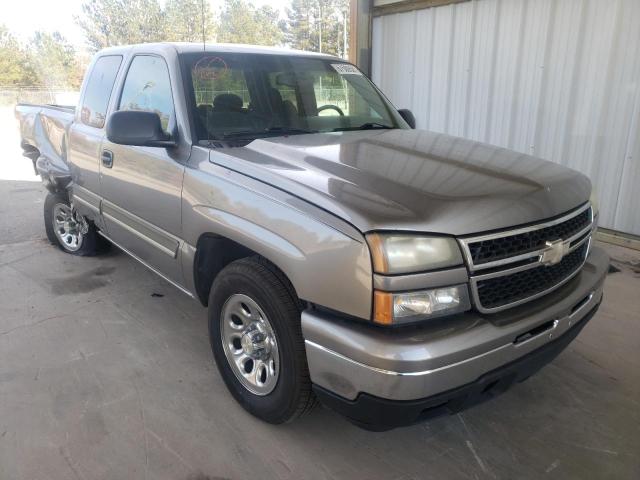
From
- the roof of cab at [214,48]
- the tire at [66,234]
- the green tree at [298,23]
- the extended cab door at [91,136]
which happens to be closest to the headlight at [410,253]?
the roof of cab at [214,48]

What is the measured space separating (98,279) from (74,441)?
2303mm

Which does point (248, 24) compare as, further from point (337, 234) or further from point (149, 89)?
point (337, 234)

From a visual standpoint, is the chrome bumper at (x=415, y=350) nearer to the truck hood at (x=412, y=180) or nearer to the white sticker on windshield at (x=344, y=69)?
the truck hood at (x=412, y=180)

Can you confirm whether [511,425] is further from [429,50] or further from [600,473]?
[429,50]

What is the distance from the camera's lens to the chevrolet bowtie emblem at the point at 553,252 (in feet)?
6.93

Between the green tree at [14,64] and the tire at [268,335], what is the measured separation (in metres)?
46.4

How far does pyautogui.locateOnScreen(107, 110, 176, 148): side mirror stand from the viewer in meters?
2.74

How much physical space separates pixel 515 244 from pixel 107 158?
2902 millimetres

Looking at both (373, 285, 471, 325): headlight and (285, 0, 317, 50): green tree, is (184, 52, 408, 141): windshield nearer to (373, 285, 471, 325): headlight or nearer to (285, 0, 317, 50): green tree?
(373, 285, 471, 325): headlight

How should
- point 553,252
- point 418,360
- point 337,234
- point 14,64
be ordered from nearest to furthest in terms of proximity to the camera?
point 418,360 < point 337,234 < point 553,252 < point 14,64

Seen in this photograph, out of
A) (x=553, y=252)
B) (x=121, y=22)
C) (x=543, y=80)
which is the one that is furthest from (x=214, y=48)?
(x=121, y=22)

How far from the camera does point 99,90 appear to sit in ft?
13.3

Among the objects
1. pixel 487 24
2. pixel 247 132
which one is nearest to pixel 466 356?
pixel 247 132


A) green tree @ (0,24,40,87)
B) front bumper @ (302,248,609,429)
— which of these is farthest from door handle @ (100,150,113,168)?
green tree @ (0,24,40,87)
